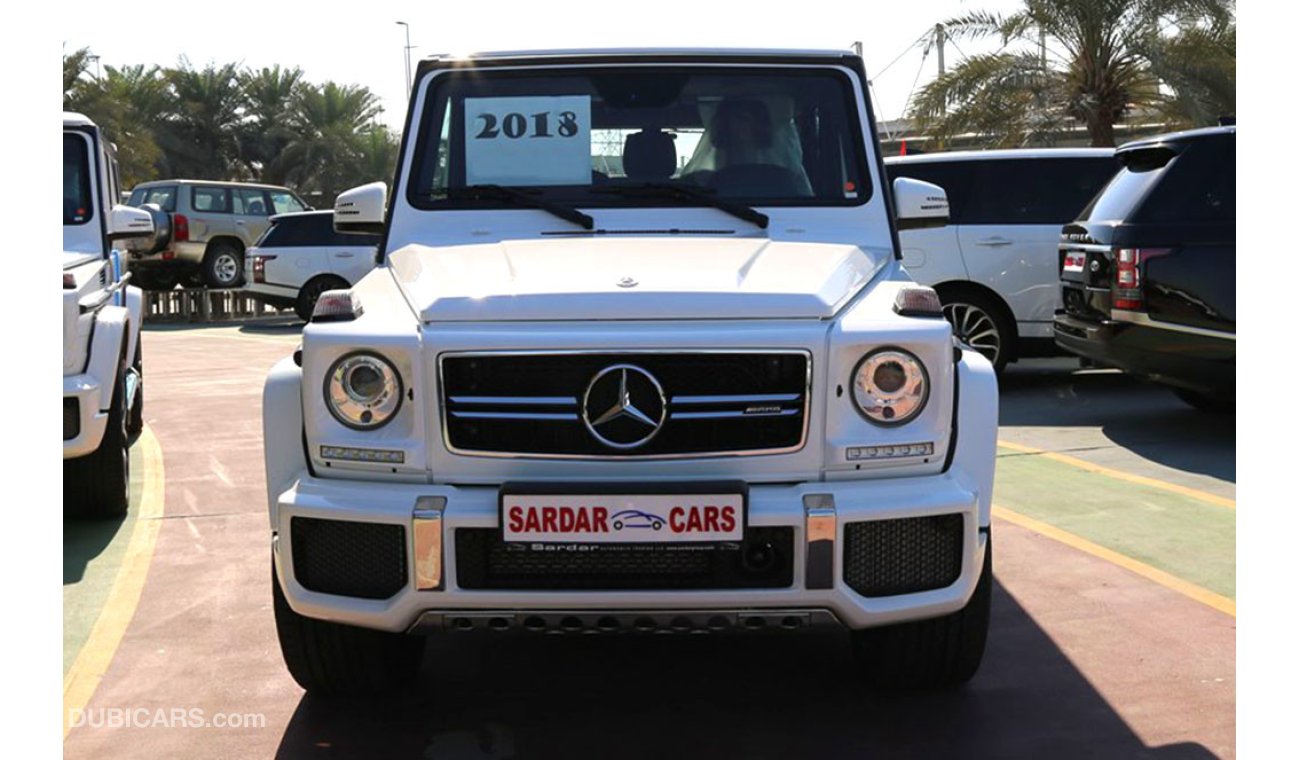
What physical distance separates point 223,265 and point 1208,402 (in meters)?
18.1

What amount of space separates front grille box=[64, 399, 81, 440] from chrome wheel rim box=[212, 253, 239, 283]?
61.3 ft

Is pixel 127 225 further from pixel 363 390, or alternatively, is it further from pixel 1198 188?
pixel 1198 188

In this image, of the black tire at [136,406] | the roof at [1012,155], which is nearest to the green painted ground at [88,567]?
the black tire at [136,406]

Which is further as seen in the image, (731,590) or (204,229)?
(204,229)

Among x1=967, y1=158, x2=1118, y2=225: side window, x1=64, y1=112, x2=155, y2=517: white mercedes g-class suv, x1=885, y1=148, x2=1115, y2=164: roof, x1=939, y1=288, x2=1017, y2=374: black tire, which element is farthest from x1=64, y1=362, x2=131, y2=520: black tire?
x1=967, y1=158, x2=1118, y2=225: side window

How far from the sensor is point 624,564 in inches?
144

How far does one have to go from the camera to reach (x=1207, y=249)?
26.7 feet

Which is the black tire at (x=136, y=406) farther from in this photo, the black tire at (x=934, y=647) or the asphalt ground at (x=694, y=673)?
the black tire at (x=934, y=647)

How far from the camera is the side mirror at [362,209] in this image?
16.7ft

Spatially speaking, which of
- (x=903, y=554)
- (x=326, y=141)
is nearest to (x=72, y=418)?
(x=903, y=554)

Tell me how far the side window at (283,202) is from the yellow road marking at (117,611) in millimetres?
17753

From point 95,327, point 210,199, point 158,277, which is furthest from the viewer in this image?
point 210,199

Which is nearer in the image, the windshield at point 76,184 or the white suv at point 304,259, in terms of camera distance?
the windshield at point 76,184

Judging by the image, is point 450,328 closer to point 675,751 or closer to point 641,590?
point 641,590
